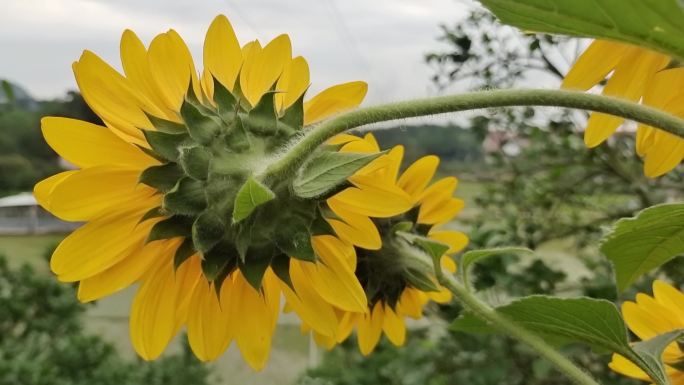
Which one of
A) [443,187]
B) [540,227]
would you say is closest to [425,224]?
[443,187]

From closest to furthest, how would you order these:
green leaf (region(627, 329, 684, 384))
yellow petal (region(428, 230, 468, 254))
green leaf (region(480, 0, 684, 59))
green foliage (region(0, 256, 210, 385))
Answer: green leaf (region(480, 0, 684, 59))
green leaf (region(627, 329, 684, 384))
yellow petal (region(428, 230, 468, 254))
green foliage (region(0, 256, 210, 385))

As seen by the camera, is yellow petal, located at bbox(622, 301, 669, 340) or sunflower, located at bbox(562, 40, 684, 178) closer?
sunflower, located at bbox(562, 40, 684, 178)

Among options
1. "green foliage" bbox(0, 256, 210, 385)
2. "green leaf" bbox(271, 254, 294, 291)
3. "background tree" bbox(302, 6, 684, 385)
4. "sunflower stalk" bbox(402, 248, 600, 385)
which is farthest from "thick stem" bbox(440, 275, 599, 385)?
"green foliage" bbox(0, 256, 210, 385)

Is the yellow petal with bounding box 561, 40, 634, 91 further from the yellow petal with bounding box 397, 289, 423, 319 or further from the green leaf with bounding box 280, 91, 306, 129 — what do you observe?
the yellow petal with bounding box 397, 289, 423, 319

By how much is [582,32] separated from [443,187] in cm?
30

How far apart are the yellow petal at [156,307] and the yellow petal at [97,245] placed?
2 cm

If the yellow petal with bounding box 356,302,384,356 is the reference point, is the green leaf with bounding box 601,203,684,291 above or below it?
above

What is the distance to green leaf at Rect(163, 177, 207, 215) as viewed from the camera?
0.35 meters

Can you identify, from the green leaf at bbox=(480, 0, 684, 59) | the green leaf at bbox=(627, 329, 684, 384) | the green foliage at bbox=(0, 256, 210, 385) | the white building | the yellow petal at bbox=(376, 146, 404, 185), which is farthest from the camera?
the white building

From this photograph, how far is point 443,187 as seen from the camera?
536 mm

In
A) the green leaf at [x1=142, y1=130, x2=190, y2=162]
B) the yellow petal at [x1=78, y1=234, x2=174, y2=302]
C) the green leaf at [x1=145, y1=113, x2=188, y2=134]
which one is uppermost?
the green leaf at [x1=145, y1=113, x2=188, y2=134]

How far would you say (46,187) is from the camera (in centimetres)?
36

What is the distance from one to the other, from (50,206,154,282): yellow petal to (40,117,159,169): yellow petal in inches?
1.0

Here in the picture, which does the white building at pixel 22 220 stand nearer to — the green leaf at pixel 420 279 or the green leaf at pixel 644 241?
the green leaf at pixel 420 279
